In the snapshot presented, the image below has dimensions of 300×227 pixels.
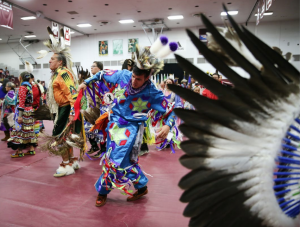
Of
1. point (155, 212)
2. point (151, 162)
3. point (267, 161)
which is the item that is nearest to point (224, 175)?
point (267, 161)

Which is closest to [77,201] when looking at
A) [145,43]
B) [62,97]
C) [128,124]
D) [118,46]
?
[128,124]

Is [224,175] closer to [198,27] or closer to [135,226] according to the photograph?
[135,226]

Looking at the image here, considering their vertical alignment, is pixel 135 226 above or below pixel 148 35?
below

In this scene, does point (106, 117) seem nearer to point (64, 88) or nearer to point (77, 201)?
point (64, 88)

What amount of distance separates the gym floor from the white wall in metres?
10.4

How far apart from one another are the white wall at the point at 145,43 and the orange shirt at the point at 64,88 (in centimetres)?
1027

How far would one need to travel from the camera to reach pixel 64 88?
2838 mm

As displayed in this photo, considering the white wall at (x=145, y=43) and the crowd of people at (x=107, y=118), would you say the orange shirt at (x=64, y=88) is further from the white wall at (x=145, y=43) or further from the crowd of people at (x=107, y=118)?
the white wall at (x=145, y=43)

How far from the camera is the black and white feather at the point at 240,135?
69cm

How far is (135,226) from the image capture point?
1897 millimetres

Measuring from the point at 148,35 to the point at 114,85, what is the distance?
1177 cm

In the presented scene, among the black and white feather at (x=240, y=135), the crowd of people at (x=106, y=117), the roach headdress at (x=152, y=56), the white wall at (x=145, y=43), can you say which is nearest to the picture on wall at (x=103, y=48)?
the white wall at (x=145, y=43)

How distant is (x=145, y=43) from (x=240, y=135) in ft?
44.8

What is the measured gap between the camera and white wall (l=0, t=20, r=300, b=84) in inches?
461
